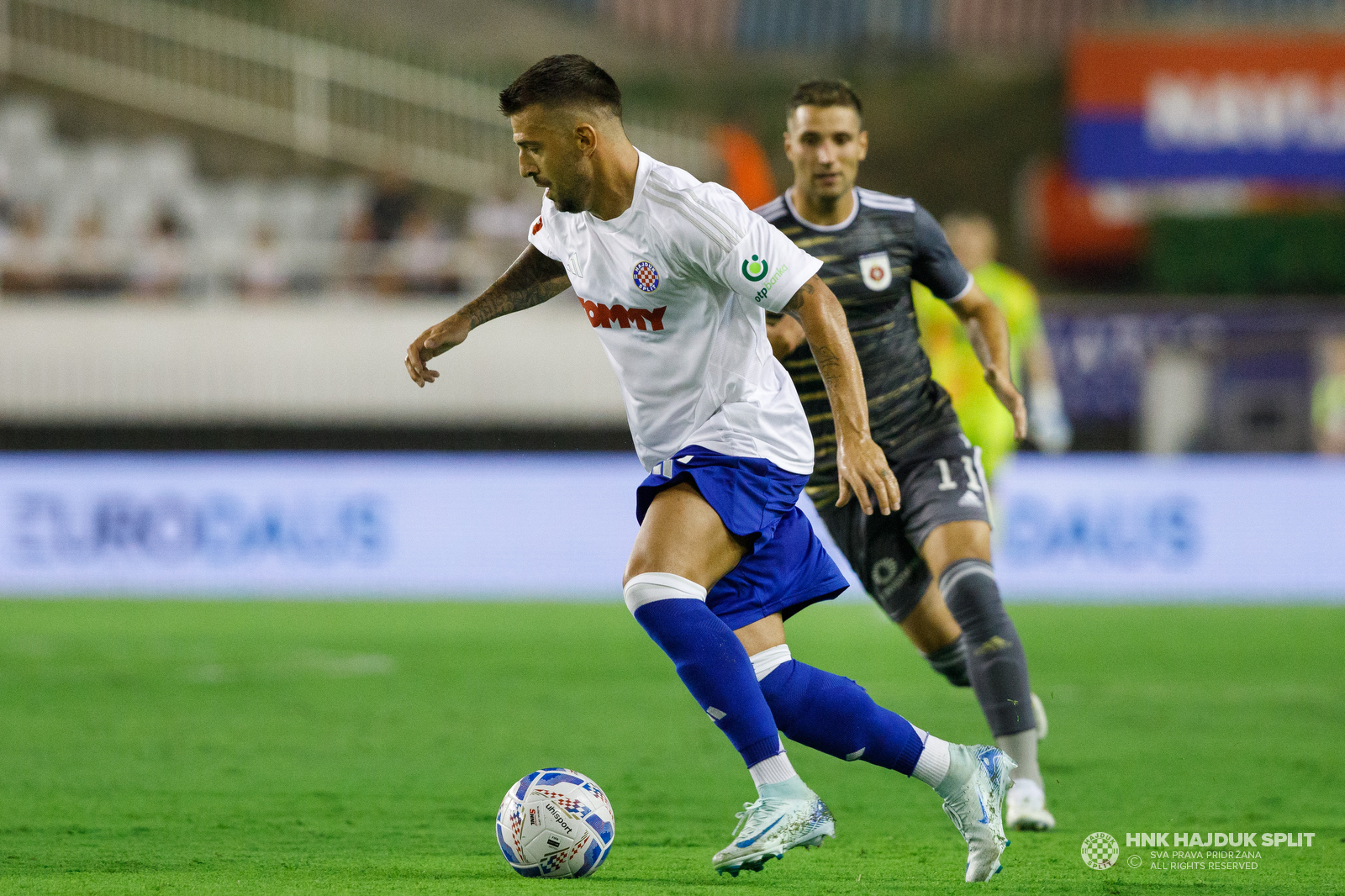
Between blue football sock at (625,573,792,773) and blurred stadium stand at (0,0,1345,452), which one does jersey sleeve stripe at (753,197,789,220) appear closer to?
blue football sock at (625,573,792,773)

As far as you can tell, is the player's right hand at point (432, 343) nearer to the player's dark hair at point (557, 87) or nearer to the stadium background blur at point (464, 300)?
the player's dark hair at point (557, 87)

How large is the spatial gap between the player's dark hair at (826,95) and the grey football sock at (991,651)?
1492 mm

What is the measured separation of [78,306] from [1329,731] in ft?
37.2

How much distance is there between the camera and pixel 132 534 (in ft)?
43.3

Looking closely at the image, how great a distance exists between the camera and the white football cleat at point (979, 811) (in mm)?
4105


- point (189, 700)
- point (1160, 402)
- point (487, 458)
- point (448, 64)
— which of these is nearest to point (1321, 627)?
point (1160, 402)

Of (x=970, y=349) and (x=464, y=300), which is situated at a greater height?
(x=464, y=300)

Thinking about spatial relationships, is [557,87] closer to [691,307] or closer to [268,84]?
[691,307]

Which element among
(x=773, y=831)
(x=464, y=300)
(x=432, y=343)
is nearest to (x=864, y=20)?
(x=464, y=300)

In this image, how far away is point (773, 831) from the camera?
12.7 ft

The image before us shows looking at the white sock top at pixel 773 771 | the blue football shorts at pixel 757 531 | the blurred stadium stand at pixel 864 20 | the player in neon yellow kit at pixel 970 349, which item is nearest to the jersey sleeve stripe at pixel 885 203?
the blue football shorts at pixel 757 531

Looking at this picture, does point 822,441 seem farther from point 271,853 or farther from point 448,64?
point 448,64

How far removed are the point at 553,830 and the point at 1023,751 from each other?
1.58m

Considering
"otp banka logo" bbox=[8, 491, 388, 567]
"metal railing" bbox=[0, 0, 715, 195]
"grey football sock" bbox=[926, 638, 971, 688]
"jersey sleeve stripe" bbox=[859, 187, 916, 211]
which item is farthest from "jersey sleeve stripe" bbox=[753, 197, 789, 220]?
"metal railing" bbox=[0, 0, 715, 195]
